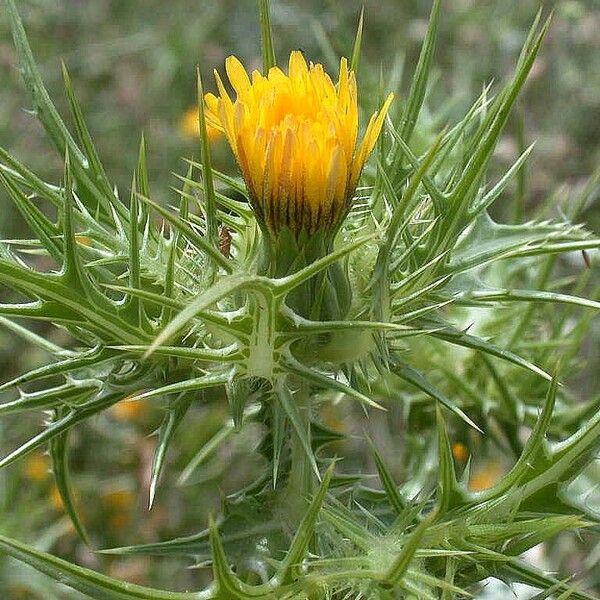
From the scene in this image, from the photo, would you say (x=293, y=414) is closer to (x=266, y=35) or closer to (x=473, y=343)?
(x=473, y=343)

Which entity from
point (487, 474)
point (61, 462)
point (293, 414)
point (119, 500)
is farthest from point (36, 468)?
point (293, 414)

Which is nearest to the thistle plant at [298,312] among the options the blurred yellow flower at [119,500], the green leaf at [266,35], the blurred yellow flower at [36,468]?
the green leaf at [266,35]

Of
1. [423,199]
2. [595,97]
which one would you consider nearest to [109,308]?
[423,199]

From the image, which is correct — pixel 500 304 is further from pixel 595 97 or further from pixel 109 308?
pixel 595 97

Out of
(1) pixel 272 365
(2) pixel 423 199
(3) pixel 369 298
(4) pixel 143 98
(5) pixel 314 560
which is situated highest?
(4) pixel 143 98

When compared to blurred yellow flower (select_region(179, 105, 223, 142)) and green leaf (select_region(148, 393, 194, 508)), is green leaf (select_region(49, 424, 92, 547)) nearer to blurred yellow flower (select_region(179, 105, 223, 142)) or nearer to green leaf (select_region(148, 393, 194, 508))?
green leaf (select_region(148, 393, 194, 508))

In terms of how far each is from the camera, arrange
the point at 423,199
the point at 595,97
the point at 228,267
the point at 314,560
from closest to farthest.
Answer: the point at 228,267
the point at 314,560
the point at 423,199
the point at 595,97

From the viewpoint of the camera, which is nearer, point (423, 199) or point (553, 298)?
point (553, 298)

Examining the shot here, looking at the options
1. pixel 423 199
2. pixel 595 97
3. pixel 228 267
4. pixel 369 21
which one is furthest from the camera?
pixel 369 21
